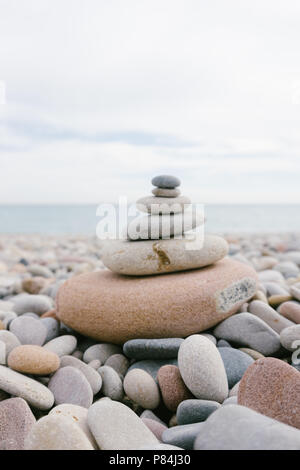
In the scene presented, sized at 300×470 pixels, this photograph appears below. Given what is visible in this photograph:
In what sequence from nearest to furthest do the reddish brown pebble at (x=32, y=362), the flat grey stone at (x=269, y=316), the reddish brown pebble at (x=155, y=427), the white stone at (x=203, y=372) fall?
the reddish brown pebble at (x=155, y=427) → the white stone at (x=203, y=372) → the reddish brown pebble at (x=32, y=362) → the flat grey stone at (x=269, y=316)

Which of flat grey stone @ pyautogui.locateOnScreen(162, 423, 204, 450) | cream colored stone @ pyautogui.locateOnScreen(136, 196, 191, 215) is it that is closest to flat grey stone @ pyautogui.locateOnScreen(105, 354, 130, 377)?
flat grey stone @ pyautogui.locateOnScreen(162, 423, 204, 450)

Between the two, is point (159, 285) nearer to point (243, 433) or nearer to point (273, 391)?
point (273, 391)

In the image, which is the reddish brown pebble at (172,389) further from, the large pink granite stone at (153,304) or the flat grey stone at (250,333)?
the flat grey stone at (250,333)

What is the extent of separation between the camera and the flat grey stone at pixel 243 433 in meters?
1.42

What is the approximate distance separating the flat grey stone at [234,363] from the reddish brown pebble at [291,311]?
0.79m

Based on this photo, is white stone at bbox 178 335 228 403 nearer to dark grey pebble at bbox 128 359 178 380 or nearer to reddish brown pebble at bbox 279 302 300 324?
dark grey pebble at bbox 128 359 178 380

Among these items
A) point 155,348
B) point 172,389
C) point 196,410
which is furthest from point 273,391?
point 155,348

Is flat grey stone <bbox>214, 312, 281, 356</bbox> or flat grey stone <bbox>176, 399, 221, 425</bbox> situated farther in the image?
flat grey stone <bbox>214, 312, 281, 356</bbox>

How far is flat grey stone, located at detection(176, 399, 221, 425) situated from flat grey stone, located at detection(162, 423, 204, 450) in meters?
0.19

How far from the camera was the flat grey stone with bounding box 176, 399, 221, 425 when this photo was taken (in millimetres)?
2070

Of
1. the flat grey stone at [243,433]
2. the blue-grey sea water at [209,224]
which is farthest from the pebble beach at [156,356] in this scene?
the blue-grey sea water at [209,224]

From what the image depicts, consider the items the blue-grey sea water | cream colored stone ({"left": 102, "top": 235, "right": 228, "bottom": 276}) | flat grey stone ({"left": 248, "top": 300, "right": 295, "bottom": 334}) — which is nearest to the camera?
flat grey stone ({"left": 248, "top": 300, "right": 295, "bottom": 334})

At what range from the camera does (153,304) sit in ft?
9.82

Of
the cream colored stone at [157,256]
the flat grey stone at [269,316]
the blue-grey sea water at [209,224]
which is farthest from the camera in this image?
the blue-grey sea water at [209,224]
